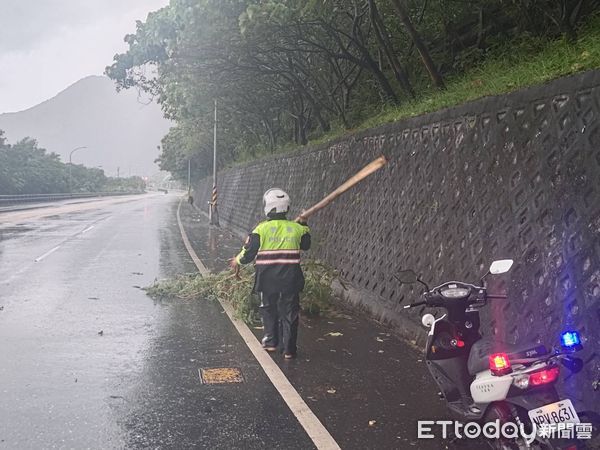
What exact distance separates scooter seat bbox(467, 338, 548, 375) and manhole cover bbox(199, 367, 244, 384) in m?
2.57

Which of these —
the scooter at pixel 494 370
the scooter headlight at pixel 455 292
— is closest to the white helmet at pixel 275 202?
the scooter at pixel 494 370

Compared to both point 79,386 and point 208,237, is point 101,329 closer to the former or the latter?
point 79,386

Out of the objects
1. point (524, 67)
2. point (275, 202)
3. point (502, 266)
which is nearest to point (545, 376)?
point (502, 266)

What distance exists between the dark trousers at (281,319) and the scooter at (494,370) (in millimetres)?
2452

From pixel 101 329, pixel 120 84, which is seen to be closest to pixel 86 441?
pixel 101 329

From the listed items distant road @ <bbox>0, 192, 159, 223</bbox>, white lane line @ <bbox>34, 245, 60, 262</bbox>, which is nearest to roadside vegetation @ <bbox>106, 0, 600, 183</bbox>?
white lane line @ <bbox>34, 245, 60, 262</bbox>

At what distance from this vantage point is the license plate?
10.2 feet

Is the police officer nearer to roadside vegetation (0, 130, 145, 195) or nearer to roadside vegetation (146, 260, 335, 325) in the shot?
roadside vegetation (146, 260, 335, 325)

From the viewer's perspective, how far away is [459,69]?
12.0 m

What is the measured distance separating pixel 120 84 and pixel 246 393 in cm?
1565

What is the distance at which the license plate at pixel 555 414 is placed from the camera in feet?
10.2

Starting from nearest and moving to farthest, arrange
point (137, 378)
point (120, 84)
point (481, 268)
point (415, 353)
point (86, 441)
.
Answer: point (86, 441), point (137, 378), point (481, 268), point (415, 353), point (120, 84)

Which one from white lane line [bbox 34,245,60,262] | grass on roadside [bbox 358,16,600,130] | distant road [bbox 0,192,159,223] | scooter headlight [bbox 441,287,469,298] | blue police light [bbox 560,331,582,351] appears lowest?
white lane line [bbox 34,245,60,262]

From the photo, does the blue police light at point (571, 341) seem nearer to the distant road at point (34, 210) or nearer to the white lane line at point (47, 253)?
the white lane line at point (47, 253)
